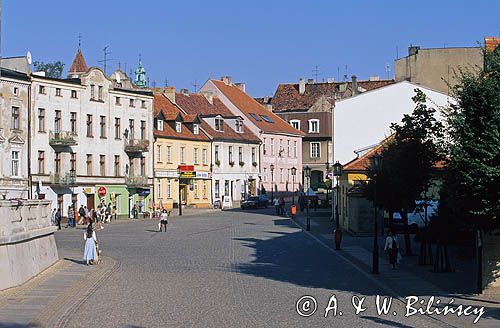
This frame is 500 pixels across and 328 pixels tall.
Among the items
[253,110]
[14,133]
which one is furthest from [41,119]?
[253,110]

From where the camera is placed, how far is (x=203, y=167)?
85.1 meters

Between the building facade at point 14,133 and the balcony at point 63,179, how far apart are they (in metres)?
2.16

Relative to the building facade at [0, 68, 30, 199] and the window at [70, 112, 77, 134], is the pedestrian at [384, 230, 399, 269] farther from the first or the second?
the window at [70, 112, 77, 134]

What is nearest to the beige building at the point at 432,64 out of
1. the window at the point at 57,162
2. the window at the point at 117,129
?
the window at the point at 117,129

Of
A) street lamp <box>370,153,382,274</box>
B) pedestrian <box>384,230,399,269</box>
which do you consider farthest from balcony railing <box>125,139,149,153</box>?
pedestrian <box>384,230,399,269</box>

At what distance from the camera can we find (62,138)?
6712 cm

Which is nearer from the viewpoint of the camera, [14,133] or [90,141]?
[14,133]

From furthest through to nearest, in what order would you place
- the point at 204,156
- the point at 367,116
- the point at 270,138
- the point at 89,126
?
the point at 270,138 → the point at 204,156 → the point at 89,126 → the point at 367,116

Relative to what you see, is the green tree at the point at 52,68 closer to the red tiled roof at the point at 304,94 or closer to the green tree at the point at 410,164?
the red tiled roof at the point at 304,94

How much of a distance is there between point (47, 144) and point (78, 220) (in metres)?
6.38

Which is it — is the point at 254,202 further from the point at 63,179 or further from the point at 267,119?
Result: the point at 63,179

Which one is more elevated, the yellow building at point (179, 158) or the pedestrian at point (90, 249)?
the yellow building at point (179, 158)

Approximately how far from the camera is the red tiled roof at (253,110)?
317ft

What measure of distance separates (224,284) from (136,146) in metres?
50.0
